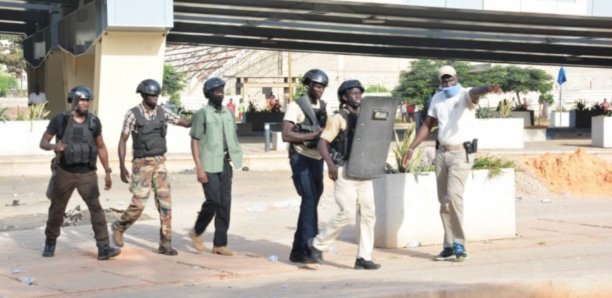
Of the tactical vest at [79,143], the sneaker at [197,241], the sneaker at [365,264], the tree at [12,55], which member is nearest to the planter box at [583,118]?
the sneaker at [197,241]

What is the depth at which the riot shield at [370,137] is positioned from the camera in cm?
1026

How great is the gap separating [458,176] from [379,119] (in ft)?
3.56

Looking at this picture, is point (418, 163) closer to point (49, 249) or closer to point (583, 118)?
point (49, 249)

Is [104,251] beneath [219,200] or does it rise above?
beneath

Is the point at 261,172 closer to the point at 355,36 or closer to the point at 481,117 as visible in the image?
the point at 481,117

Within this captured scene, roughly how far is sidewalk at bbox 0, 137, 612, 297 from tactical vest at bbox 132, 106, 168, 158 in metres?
1.06

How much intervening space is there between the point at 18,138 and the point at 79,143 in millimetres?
14908

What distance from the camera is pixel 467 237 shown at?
12344 millimetres

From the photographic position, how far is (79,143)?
11.0 meters

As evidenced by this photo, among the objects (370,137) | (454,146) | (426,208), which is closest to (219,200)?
(370,137)

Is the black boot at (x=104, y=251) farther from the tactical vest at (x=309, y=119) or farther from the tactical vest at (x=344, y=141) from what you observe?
the tactical vest at (x=344, y=141)

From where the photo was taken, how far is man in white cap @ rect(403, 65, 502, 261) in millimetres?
10828

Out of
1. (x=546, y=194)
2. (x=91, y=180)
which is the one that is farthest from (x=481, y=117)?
(x=91, y=180)

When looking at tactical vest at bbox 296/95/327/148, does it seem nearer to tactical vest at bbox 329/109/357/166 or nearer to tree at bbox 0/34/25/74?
tactical vest at bbox 329/109/357/166
